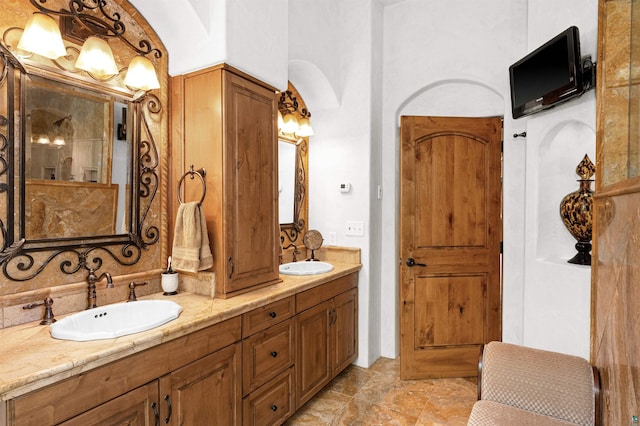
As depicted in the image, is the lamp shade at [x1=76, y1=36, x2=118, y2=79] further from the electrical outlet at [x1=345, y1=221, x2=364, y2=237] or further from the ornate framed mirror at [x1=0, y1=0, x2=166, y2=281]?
the electrical outlet at [x1=345, y1=221, x2=364, y2=237]

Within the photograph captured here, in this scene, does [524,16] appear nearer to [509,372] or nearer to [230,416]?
[509,372]

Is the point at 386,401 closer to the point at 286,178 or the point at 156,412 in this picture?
the point at 156,412

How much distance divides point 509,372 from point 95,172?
2.23 m

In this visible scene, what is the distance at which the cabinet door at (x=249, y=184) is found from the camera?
2.00 m

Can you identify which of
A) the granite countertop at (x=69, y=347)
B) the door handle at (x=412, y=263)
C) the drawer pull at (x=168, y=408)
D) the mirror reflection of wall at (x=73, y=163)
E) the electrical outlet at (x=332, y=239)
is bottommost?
the drawer pull at (x=168, y=408)

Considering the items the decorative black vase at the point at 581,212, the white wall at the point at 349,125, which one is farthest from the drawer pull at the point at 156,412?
the decorative black vase at the point at 581,212

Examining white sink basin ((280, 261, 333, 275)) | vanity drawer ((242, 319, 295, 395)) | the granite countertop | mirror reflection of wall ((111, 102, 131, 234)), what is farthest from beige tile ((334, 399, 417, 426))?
mirror reflection of wall ((111, 102, 131, 234))

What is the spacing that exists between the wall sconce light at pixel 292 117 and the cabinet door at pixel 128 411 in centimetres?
216

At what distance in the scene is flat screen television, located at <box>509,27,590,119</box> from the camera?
2.03 metres

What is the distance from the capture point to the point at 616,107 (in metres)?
1.05

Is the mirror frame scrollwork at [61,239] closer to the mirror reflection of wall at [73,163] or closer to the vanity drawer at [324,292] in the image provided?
the mirror reflection of wall at [73,163]

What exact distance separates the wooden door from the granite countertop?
1.61 meters

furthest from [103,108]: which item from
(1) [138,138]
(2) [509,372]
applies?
(2) [509,372]

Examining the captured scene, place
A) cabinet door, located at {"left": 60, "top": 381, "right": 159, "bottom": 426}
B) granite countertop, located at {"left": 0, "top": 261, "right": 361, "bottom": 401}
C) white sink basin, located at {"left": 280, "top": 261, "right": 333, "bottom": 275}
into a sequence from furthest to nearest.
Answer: white sink basin, located at {"left": 280, "top": 261, "right": 333, "bottom": 275}, cabinet door, located at {"left": 60, "top": 381, "right": 159, "bottom": 426}, granite countertop, located at {"left": 0, "top": 261, "right": 361, "bottom": 401}
